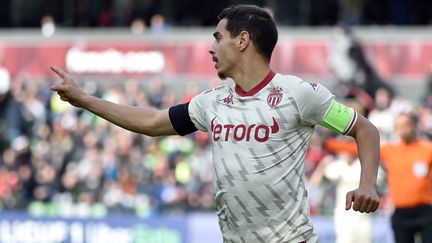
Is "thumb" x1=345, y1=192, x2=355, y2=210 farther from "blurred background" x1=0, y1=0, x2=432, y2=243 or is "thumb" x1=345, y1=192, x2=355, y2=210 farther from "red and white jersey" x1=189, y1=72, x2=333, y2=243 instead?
"blurred background" x1=0, y1=0, x2=432, y2=243

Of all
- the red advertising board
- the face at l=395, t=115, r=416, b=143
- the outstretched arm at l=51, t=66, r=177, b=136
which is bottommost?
the red advertising board

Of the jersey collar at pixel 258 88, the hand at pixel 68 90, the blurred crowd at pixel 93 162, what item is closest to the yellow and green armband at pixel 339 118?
the jersey collar at pixel 258 88

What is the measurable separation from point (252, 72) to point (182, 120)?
1.57ft

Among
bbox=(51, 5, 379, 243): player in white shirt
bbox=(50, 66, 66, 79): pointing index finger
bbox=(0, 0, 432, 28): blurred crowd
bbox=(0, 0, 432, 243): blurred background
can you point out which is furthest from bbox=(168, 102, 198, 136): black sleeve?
bbox=(0, 0, 432, 28): blurred crowd

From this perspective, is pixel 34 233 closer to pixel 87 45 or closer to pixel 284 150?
pixel 87 45

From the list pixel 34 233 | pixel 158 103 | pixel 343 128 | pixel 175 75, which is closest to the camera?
pixel 343 128

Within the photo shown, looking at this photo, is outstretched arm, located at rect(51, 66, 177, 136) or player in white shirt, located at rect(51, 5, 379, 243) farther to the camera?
outstretched arm, located at rect(51, 66, 177, 136)

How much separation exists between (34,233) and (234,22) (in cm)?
1275

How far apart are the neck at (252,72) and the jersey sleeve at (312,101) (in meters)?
0.23

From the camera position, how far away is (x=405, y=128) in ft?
39.4

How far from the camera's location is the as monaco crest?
5.70m

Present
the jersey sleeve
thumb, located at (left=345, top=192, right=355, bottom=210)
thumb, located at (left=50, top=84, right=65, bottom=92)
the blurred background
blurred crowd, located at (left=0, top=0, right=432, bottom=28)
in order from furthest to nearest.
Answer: blurred crowd, located at (left=0, top=0, right=432, bottom=28) → the blurred background → thumb, located at (left=50, top=84, right=65, bottom=92) → the jersey sleeve → thumb, located at (left=345, top=192, right=355, bottom=210)

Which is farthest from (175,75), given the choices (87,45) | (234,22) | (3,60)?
(234,22)

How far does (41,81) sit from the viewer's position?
23672 millimetres
